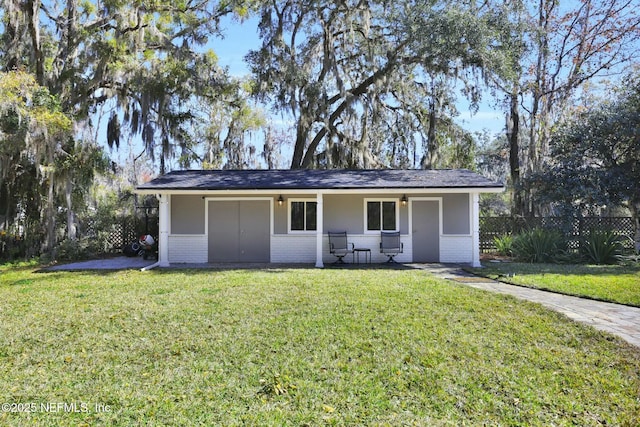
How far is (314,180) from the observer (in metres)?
10.7

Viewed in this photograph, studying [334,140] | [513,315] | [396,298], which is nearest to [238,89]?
[334,140]

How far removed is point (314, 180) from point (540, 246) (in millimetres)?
6032

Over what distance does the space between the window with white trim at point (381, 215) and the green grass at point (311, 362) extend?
5.13 metres

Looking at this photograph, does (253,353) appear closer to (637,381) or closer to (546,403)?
(546,403)

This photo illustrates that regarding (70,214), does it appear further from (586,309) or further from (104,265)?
(586,309)

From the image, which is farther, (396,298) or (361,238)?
(361,238)

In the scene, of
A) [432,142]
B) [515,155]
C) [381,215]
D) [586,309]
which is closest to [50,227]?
[381,215]

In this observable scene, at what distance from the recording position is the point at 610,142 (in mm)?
11188

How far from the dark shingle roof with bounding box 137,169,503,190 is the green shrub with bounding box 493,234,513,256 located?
2.37 metres

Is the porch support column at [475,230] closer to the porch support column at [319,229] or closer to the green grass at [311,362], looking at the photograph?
the porch support column at [319,229]

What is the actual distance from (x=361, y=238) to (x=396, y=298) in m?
5.12

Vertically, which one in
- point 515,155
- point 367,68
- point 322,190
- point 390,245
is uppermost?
Result: point 367,68

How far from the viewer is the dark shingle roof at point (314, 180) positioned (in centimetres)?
990

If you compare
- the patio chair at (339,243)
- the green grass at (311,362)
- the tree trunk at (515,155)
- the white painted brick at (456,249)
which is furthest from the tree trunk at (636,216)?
the green grass at (311,362)
